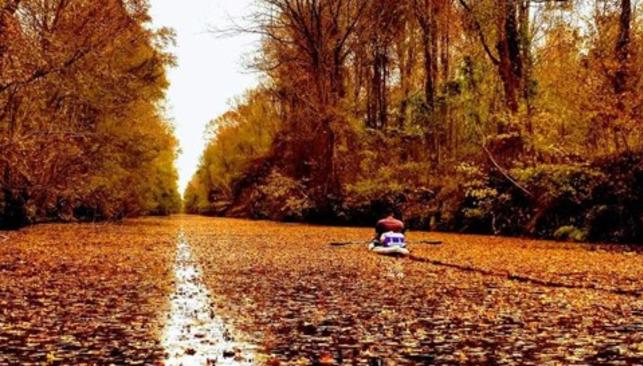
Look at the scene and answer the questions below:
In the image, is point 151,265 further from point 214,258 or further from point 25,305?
point 25,305

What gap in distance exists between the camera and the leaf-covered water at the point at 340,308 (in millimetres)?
6809

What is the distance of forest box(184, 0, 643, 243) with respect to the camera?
2527 centimetres

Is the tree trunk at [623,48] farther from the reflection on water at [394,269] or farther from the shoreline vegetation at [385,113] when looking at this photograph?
the reflection on water at [394,269]

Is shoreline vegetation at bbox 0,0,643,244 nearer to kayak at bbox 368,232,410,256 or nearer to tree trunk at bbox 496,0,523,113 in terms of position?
tree trunk at bbox 496,0,523,113

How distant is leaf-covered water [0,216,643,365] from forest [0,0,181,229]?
20.4 feet

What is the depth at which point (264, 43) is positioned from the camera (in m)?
48.3

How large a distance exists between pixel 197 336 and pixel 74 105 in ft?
98.6

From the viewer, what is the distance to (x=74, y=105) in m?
35.3

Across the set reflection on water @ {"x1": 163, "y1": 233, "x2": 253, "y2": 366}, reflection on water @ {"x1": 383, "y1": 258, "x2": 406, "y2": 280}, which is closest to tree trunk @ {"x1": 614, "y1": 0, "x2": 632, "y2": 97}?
reflection on water @ {"x1": 383, "y1": 258, "x2": 406, "y2": 280}

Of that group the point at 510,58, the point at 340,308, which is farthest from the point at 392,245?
the point at 510,58

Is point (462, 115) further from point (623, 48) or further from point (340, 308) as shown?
point (340, 308)

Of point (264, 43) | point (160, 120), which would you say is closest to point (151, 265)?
point (264, 43)

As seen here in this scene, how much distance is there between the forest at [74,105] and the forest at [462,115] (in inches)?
319


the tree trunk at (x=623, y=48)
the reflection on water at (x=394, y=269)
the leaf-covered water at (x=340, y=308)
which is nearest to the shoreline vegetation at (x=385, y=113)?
the tree trunk at (x=623, y=48)
